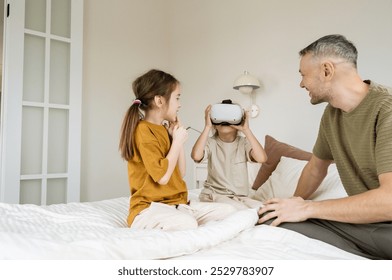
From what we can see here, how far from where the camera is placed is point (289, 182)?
1525mm

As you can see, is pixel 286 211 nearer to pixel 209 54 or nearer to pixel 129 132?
pixel 129 132

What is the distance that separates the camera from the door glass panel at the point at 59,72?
2.44 m

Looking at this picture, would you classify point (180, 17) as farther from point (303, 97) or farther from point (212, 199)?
point (212, 199)

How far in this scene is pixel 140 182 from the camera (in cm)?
120

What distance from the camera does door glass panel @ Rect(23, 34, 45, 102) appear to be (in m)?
2.33

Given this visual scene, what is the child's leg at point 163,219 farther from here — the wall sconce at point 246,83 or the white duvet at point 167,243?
the wall sconce at point 246,83

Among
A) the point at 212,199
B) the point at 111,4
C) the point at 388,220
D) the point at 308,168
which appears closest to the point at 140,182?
the point at 212,199

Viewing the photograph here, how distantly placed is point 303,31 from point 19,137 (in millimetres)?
1975

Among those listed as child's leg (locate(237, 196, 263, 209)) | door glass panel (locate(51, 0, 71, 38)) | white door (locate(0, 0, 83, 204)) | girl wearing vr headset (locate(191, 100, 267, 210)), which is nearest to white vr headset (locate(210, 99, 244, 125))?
girl wearing vr headset (locate(191, 100, 267, 210))

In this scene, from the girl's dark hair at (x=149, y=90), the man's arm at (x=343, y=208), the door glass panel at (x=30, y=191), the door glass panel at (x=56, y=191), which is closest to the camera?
the man's arm at (x=343, y=208)

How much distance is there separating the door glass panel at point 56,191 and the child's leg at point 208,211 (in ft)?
5.24

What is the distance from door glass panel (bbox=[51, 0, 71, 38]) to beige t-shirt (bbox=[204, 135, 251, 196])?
5.24 ft

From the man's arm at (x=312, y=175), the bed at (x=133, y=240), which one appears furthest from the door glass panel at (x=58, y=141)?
the man's arm at (x=312, y=175)

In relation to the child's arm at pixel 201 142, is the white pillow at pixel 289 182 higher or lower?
lower
